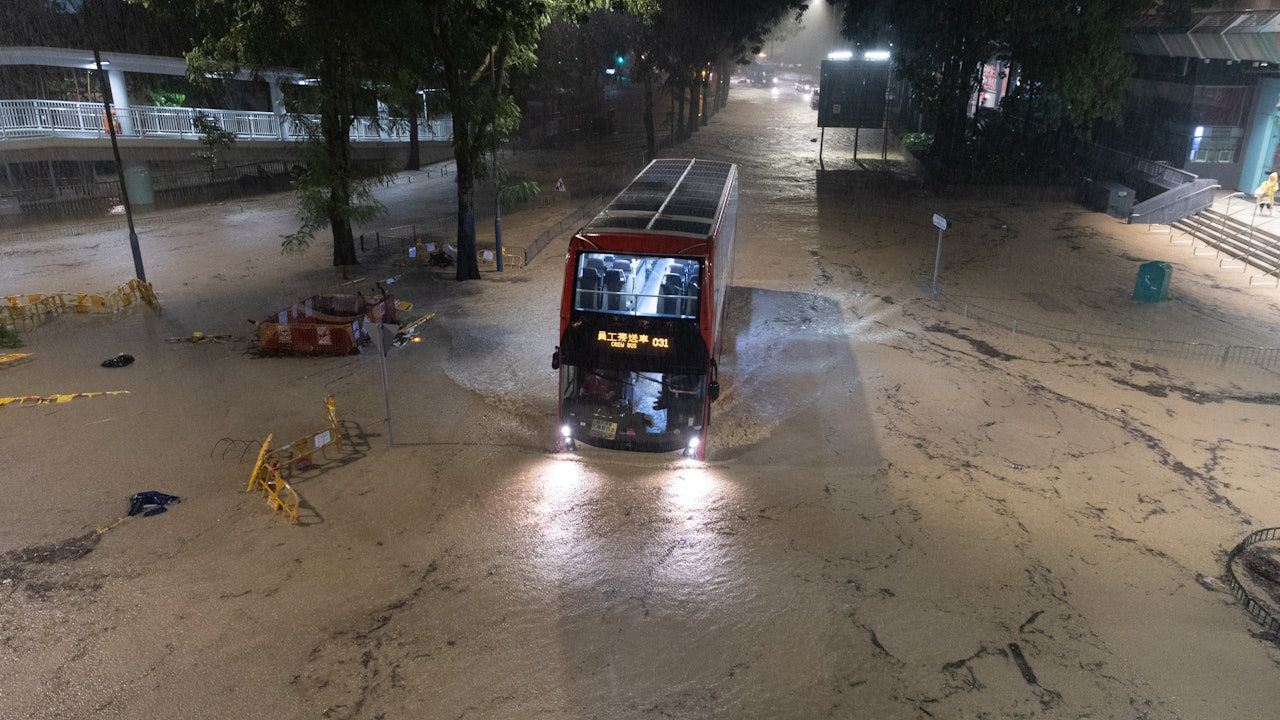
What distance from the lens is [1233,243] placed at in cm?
2614

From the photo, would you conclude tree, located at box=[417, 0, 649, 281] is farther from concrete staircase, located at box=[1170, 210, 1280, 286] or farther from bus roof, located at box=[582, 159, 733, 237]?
concrete staircase, located at box=[1170, 210, 1280, 286]

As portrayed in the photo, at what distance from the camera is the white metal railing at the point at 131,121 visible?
Answer: 95.0ft

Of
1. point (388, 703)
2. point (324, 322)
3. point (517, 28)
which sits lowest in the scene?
point (388, 703)

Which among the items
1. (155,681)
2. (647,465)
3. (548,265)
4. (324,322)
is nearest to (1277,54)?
(548,265)

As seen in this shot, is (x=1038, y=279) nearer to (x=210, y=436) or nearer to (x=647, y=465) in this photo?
(x=647, y=465)

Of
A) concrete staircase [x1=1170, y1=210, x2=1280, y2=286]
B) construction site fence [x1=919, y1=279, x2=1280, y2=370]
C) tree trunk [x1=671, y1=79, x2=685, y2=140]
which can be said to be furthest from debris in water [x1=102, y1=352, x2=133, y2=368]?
tree trunk [x1=671, y1=79, x2=685, y2=140]

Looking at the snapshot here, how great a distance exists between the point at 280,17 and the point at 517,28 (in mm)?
6195

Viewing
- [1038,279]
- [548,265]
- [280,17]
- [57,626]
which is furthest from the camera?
[548,265]

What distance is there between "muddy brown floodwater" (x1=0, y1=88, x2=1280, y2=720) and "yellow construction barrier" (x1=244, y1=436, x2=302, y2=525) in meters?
0.24

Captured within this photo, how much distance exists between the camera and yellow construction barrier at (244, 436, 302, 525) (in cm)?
1145

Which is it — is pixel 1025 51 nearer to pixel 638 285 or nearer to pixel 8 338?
pixel 638 285

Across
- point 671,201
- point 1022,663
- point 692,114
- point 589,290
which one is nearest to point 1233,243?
point 671,201

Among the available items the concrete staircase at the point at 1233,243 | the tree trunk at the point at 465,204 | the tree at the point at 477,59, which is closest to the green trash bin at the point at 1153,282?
the concrete staircase at the point at 1233,243

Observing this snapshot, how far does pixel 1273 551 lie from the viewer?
35.6 ft
